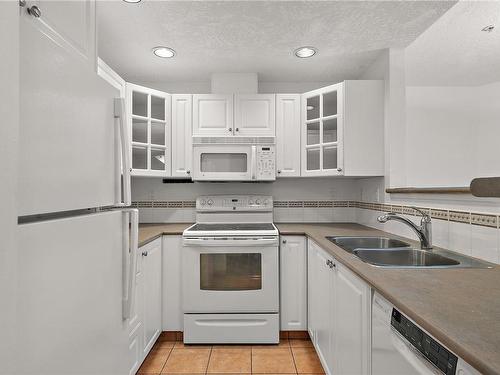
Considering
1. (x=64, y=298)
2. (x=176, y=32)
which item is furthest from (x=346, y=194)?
(x=64, y=298)

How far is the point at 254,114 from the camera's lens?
264cm

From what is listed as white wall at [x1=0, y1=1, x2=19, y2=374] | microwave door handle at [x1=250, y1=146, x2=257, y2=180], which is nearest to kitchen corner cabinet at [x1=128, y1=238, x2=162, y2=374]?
microwave door handle at [x1=250, y1=146, x2=257, y2=180]

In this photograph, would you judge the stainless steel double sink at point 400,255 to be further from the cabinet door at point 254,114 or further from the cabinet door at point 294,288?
the cabinet door at point 254,114

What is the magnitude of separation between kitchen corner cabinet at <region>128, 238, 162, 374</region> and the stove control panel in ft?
2.11

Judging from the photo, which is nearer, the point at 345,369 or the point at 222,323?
the point at 345,369

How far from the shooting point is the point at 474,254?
137 centimetres

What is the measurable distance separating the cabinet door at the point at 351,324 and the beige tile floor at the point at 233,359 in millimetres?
534

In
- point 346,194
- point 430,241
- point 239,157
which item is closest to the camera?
point 430,241

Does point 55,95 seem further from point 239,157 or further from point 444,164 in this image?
point 444,164

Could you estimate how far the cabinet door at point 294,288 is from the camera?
2314 mm

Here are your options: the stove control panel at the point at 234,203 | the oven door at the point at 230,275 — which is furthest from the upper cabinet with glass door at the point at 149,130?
the oven door at the point at 230,275

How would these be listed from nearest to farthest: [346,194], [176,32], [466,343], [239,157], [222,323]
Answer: [466,343], [176,32], [222,323], [239,157], [346,194]

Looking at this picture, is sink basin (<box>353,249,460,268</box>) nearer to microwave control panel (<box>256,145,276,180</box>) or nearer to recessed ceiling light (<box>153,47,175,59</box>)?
microwave control panel (<box>256,145,276,180</box>)

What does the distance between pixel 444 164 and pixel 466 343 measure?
3110 millimetres
